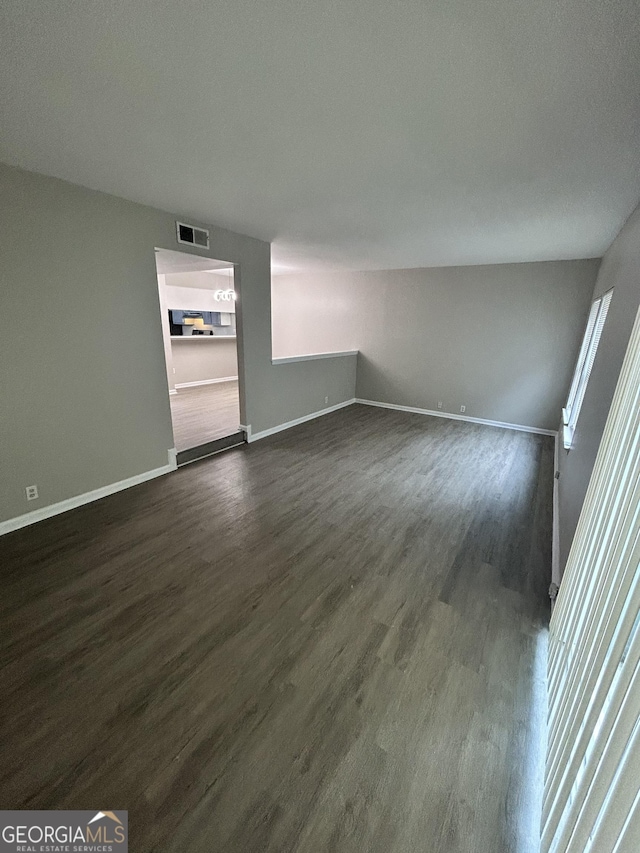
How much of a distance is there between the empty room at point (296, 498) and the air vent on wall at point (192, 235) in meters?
0.03

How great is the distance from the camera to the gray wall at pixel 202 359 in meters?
→ 7.41

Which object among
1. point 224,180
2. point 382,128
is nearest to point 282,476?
point 224,180

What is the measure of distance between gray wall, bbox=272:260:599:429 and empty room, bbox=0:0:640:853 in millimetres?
1257

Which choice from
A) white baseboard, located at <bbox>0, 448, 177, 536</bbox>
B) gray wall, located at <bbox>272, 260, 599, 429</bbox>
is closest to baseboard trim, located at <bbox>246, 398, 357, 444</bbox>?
gray wall, located at <bbox>272, 260, 599, 429</bbox>

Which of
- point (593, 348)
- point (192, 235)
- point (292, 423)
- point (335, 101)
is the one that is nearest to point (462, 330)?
point (593, 348)

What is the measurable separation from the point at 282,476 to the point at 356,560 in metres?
1.56

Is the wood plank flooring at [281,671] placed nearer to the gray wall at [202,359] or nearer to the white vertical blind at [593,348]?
the white vertical blind at [593,348]

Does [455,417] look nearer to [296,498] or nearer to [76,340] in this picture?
[296,498]

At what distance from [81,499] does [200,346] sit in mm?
5291

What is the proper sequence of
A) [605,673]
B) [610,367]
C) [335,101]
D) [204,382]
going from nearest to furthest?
[605,673] → [335,101] → [610,367] → [204,382]

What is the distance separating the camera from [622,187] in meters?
2.33

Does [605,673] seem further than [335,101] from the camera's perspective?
No

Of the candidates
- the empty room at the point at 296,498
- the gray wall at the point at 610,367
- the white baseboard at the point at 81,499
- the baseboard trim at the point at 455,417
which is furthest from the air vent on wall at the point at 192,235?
the baseboard trim at the point at 455,417

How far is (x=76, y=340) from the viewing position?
2898 mm
